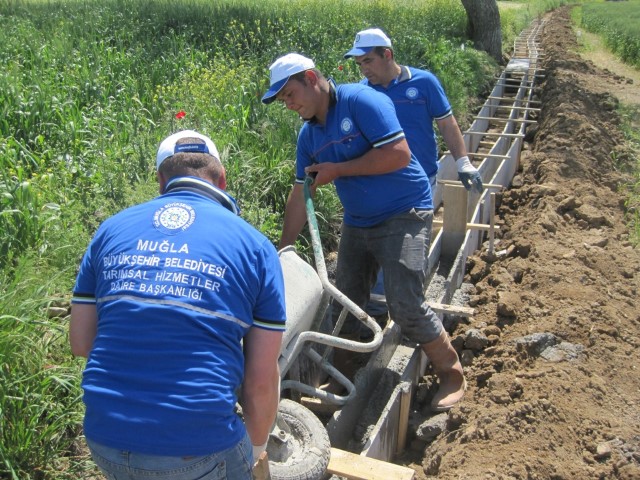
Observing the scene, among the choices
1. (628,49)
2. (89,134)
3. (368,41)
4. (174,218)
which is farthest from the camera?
(628,49)

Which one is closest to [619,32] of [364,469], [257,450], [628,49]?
[628,49]

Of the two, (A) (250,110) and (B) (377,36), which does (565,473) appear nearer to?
(B) (377,36)

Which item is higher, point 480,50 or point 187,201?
point 187,201

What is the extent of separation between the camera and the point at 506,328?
197 inches

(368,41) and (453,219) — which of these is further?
(453,219)

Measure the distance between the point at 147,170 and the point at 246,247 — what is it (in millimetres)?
3722

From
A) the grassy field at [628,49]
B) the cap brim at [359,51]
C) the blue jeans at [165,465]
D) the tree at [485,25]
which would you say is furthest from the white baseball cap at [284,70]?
the tree at [485,25]

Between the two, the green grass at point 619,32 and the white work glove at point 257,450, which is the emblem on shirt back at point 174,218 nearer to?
the white work glove at point 257,450

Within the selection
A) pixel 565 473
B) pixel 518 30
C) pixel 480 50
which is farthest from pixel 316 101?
pixel 518 30

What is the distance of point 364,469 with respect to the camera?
3.09 metres

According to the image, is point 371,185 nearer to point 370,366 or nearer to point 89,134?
point 370,366

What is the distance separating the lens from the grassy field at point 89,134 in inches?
127

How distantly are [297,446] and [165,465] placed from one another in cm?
125

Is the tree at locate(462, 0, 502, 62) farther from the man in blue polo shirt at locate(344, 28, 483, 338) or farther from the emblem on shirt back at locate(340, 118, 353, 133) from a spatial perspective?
the emblem on shirt back at locate(340, 118, 353, 133)
